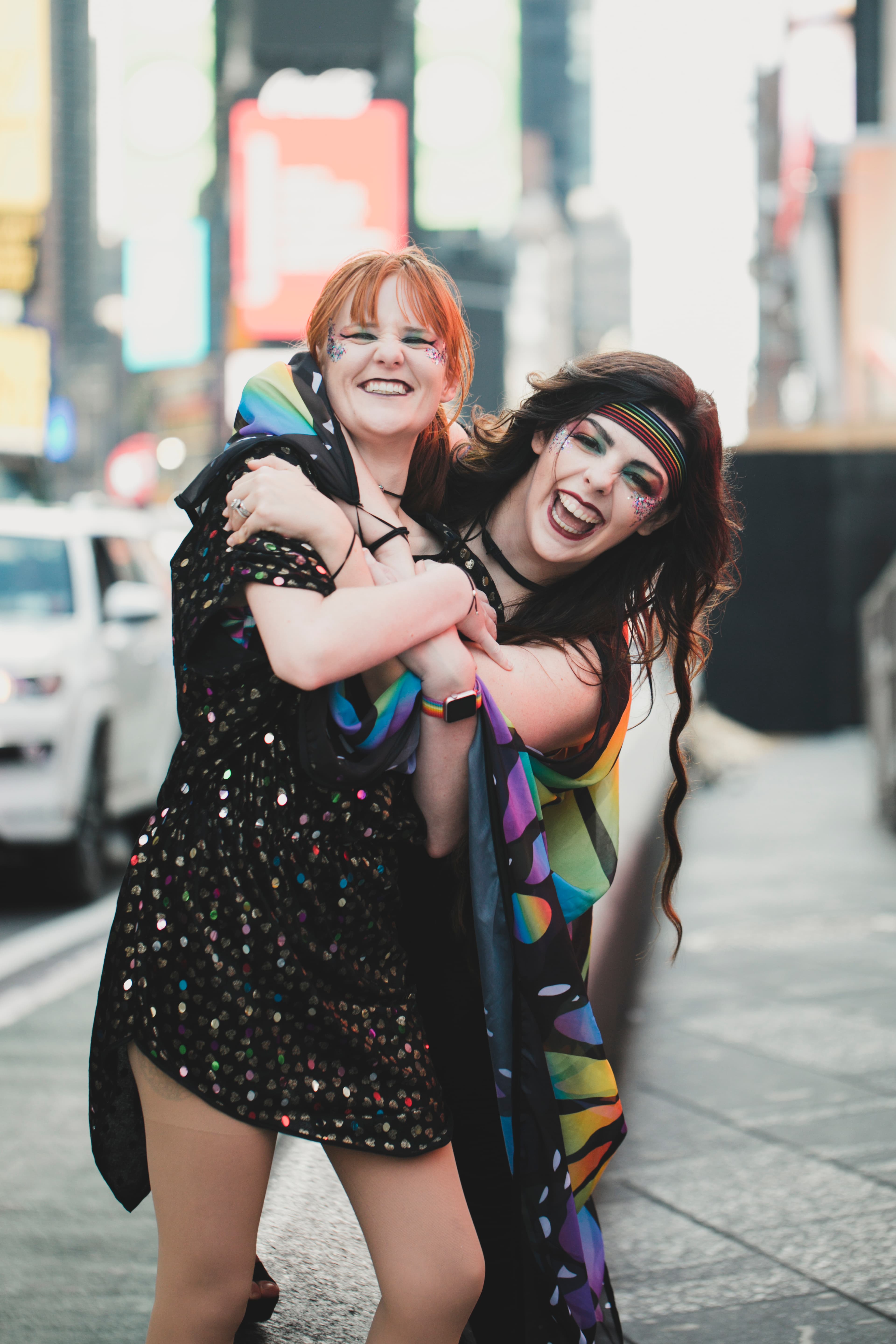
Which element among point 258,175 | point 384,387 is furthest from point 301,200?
point 384,387

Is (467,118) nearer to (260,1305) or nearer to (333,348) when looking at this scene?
(333,348)

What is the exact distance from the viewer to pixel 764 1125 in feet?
13.3

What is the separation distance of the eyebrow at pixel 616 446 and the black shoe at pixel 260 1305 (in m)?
1.56

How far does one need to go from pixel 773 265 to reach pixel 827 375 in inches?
913

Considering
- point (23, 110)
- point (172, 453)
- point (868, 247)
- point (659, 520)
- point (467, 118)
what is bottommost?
point (659, 520)

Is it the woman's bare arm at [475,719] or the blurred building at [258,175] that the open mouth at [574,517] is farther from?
the blurred building at [258,175]

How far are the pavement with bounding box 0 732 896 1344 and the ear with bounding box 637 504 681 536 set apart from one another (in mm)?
1541

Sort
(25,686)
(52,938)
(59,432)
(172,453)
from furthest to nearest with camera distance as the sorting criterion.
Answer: (172,453) < (59,432) < (25,686) < (52,938)

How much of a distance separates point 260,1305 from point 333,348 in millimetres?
1707

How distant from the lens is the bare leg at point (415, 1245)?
1.88m

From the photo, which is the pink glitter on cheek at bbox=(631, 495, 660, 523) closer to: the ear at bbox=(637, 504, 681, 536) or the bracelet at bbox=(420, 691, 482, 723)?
the ear at bbox=(637, 504, 681, 536)

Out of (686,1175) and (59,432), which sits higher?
(59,432)

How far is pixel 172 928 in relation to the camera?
1.93 m

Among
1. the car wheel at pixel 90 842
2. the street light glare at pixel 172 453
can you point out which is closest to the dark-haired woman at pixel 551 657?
the car wheel at pixel 90 842
